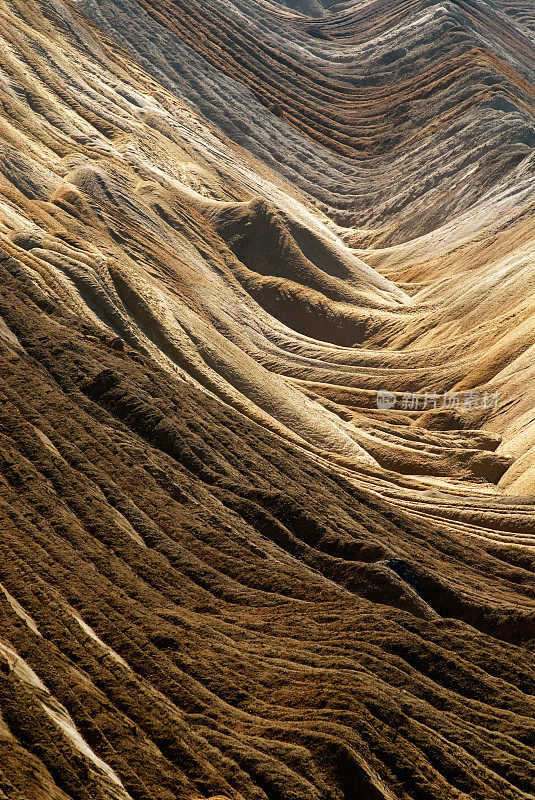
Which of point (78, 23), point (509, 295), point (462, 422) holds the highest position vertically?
point (78, 23)

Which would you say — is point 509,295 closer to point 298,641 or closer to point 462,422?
point 462,422

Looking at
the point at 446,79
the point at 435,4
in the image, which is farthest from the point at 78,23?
the point at 435,4

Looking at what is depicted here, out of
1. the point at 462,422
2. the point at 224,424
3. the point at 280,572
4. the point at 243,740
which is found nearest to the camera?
the point at 243,740

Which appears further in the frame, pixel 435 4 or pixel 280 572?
pixel 435 4

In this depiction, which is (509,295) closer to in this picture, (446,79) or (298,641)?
(298,641)

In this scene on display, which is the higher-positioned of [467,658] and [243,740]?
[467,658]

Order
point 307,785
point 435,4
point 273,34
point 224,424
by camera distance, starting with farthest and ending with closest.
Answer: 1. point 273,34
2. point 435,4
3. point 224,424
4. point 307,785
